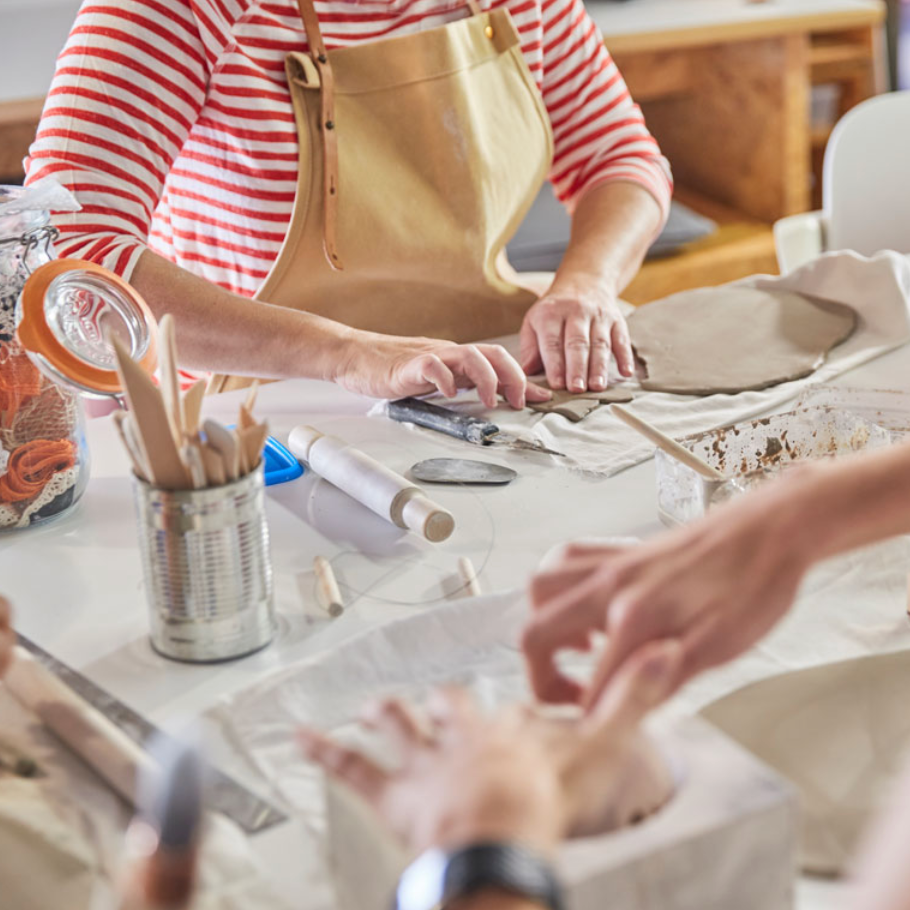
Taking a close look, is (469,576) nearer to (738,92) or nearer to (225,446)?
(225,446)

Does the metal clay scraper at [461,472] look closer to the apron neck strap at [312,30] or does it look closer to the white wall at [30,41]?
the apron neck strap at [312,30]

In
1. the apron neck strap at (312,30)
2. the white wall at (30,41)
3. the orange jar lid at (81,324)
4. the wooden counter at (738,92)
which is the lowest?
the wooden counter at (738,92)

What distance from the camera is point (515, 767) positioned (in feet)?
1.45

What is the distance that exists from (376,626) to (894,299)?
31.8 inches

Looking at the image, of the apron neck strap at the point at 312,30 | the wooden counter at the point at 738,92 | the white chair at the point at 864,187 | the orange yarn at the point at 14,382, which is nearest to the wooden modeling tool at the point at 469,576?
the orange yarn at the point at 14,382

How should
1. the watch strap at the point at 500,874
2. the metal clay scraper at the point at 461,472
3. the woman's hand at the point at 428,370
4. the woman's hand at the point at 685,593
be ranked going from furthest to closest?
the woman's hand at the point at 428,370
the metal clay scraper at the point at 461,472
the woman's hand at the point at 685,593
the watch strap at the point at 500,874

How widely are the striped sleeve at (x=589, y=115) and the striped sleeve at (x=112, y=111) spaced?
530 millimetres

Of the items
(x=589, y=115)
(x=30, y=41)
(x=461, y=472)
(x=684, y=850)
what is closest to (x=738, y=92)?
(x=589, y=115)

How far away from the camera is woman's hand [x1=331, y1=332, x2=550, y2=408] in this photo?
1106 millimetres

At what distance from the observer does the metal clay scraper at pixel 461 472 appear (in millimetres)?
1000

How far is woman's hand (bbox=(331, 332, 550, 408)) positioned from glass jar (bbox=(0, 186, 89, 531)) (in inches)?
11.8

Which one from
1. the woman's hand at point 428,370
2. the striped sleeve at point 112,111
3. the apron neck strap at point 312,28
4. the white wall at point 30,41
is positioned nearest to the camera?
the woman's hand at point 428,370

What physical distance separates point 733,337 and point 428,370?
37cm

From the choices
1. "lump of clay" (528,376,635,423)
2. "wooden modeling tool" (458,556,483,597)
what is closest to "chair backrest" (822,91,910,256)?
"lump of clay" (528,376,635,423)
